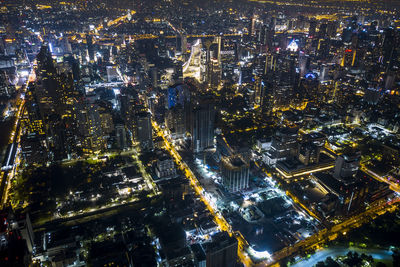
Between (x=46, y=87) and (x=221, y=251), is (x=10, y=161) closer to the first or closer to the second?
(x=46, y=87)

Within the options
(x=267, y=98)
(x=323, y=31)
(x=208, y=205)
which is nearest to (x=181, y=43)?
(x=267, y=98)

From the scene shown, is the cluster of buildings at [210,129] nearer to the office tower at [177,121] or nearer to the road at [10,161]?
the office tower at [177,121]

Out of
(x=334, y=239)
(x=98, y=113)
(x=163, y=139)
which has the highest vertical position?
(x=98, y=113)

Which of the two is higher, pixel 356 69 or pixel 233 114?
pixel 356 69

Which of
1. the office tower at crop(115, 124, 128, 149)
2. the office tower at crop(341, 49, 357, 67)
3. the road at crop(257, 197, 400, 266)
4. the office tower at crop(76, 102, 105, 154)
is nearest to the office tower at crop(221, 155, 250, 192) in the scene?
the road at crop(257, 197, 400, 266)

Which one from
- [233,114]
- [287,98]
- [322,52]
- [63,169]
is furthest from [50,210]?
[322,52]

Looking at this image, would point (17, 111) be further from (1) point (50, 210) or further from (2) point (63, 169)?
(1) point (50, 210)

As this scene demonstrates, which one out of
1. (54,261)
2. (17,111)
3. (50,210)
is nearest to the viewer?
(54,261)
